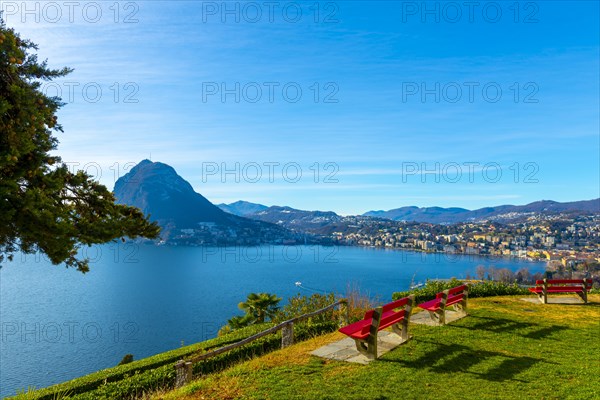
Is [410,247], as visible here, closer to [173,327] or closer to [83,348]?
[173,327]

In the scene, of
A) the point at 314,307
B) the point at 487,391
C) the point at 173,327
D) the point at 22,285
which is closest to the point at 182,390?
the point at 487,391

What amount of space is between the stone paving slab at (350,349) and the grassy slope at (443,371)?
0.21 metres

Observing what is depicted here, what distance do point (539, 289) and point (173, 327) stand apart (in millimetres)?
61744

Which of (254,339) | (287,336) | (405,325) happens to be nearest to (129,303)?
(287,336)

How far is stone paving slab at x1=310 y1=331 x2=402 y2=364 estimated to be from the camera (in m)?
7.37

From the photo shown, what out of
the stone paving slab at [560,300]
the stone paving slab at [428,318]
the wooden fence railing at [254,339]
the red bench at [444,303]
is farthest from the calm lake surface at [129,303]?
the stone paving slab at [560,300]

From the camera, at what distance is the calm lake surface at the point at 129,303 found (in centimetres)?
5106

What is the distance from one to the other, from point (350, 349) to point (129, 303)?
8985cm

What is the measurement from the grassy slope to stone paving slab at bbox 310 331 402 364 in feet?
0.70

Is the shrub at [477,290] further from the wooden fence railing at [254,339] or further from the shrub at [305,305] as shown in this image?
the wooden fence railing at [254,339]

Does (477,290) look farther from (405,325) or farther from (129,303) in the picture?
(129,303)

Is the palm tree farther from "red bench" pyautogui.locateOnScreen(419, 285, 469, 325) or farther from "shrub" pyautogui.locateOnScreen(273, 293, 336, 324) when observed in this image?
"red bench" pyautogui.locateOnScreen(419, 285, 469, 325)

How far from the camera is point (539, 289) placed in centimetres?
1433

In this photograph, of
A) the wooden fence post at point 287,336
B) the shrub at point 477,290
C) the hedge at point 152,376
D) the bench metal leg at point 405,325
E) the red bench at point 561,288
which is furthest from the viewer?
the shrub at point 477,290
